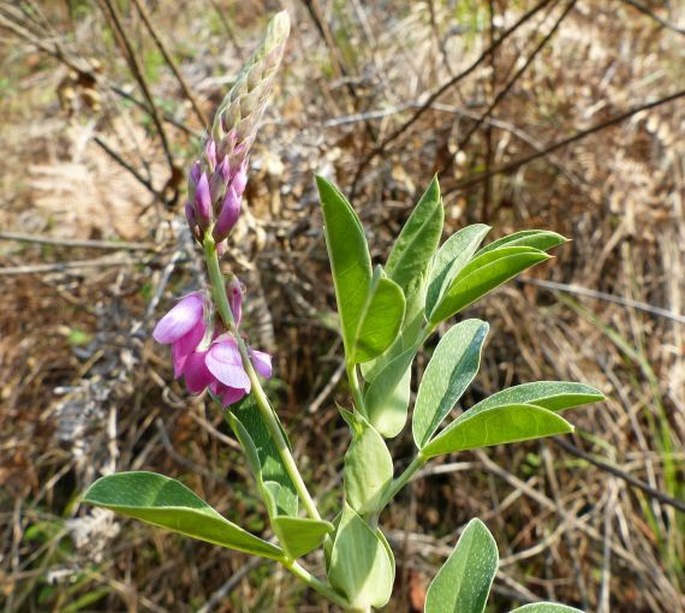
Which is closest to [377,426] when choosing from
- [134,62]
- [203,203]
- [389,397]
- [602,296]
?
[389,397]

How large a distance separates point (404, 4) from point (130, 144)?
1.44m

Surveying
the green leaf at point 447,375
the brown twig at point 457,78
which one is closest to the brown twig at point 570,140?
the brown twig at point 457,78

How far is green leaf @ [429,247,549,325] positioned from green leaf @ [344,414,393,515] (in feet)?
0.39

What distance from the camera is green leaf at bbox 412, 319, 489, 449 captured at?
80cm

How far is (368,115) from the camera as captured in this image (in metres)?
2.37

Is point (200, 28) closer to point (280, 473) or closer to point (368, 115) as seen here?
point (368, 115)

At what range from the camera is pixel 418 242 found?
741 millimetres

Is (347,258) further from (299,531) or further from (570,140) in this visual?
(570,140)

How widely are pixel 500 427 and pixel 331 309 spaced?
190 cm

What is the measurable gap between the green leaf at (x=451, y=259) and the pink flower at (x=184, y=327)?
0.20 meters

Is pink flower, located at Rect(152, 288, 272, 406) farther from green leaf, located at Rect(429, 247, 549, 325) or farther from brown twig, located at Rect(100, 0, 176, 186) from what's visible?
brown twig, located at Rect(100, 0, 176, 186)

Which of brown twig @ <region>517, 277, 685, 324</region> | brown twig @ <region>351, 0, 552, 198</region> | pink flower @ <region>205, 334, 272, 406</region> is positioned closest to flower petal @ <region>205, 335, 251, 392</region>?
pink flower @ <region>205, 334, 272, 406</region>

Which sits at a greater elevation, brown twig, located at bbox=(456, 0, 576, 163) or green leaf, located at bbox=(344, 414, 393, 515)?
green leaf, located at bbox=(344, 414, 393, 515)

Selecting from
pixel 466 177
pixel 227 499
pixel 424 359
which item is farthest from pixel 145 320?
pixel 466 177
